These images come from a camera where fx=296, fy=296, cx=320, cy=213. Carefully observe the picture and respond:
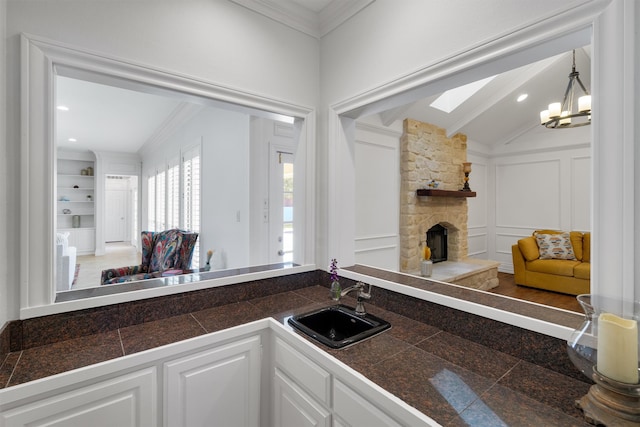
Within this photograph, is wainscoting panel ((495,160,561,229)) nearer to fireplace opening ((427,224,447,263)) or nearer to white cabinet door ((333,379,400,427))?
fireplace opening ((427,224,447,263))

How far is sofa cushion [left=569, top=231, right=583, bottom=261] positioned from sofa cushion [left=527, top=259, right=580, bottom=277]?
0.14 meters

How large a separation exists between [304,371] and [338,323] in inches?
17.4

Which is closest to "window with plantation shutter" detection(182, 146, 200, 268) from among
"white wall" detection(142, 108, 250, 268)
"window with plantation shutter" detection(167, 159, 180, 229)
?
"white wall" detection(142, 108, 250, 268)

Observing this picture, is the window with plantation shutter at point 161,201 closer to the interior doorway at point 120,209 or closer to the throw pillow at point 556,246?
the interior doorway at point 120,209

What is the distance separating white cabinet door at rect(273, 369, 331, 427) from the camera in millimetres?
1212

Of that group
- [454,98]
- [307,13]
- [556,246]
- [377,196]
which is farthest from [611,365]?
[556,246]

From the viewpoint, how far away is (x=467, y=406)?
0.91 metres

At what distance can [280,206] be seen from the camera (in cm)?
330

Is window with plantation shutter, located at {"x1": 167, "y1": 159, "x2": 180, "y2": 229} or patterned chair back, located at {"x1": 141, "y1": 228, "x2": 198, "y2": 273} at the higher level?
window with plantation shutter, located at {"x1": 167, "y1": 159, "x2": 180, "y2": 229}

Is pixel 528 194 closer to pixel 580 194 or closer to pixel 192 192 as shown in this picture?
pixel 580 194

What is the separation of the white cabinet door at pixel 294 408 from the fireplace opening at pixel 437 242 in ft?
13.1

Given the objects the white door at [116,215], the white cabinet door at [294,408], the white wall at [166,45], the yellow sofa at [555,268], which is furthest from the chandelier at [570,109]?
the white door at [116,215]

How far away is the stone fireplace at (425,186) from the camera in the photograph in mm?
4074

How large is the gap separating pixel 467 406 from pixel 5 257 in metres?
1.77
